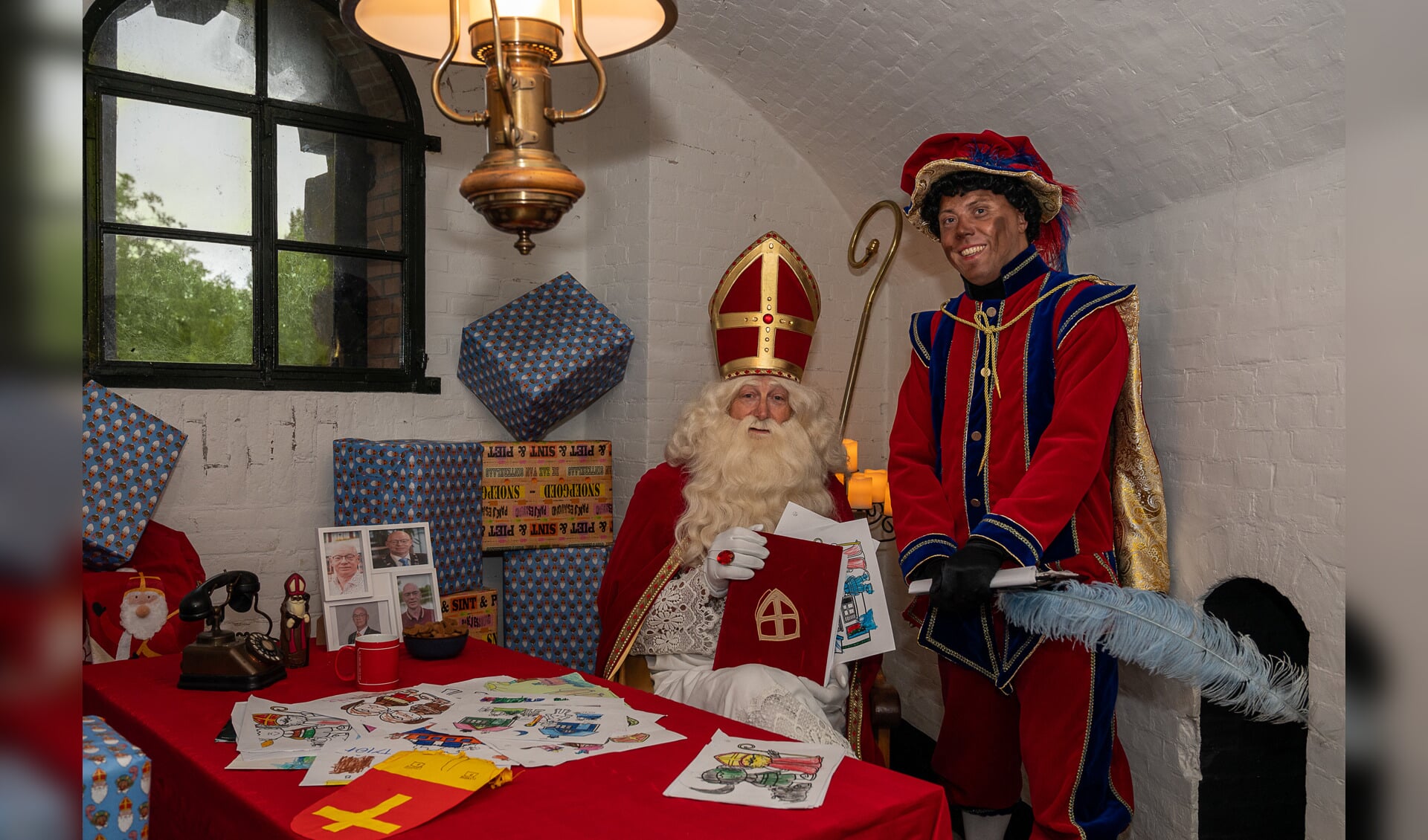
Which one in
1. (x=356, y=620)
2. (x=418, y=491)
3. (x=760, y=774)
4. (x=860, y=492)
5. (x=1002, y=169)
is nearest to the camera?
(x=760, y=774)

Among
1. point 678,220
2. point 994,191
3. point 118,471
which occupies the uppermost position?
point 678,220

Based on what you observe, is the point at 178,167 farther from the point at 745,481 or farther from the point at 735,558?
the point at 735,558

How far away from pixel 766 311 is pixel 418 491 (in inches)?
57.7

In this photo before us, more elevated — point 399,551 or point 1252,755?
point 399,551

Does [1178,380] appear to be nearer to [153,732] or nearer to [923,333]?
[923,333]

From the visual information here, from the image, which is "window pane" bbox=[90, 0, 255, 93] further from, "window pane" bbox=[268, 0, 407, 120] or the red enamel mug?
the red enamel mug

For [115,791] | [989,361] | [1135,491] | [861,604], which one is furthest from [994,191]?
[115,791]

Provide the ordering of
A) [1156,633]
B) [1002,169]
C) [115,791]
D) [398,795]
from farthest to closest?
[1002,169] < [1156,633] < [398,795] < [115,791]

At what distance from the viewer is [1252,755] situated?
313cm

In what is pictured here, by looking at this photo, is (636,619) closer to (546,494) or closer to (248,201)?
(546,494)

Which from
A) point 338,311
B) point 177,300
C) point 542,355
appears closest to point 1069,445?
point 542,355

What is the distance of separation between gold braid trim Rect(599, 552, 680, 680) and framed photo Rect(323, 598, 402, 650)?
0.66 meters

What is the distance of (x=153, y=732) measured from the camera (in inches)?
76.1

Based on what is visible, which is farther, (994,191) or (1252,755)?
(1252,755)
